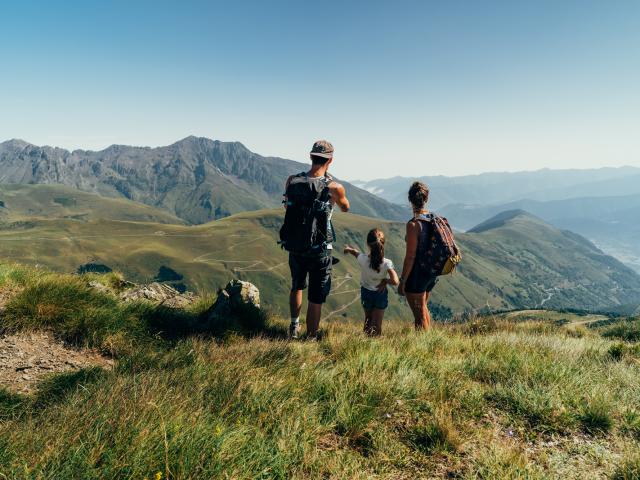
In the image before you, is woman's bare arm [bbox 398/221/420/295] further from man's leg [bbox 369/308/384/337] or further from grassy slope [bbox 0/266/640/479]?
grassy slope [bbox 0/266/640/479]

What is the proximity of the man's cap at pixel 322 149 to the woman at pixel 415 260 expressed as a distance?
2011mm

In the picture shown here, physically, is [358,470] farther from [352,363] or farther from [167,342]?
[167,342]

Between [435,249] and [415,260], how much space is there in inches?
19.0

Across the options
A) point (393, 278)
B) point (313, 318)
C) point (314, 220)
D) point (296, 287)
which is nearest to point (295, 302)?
point (296, 287)

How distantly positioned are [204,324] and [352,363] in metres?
4.32

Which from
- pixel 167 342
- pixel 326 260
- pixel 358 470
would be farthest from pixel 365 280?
pixel 358 470

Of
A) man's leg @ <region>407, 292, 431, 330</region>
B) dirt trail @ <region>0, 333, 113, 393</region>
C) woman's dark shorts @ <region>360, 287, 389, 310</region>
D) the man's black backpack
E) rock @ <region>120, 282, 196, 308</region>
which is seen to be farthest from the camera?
rock @ <region>120, 282, 196, 308</region>

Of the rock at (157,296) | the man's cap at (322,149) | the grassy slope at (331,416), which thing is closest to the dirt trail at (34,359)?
the grassy slope at (331,416)

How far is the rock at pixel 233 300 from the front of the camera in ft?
26.2

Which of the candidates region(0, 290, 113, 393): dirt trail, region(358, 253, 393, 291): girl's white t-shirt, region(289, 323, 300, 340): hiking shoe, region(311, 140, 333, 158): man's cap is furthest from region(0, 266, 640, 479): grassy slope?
region(311, 140, 333, 158): man's cap

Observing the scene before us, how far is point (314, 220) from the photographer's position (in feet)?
22.2

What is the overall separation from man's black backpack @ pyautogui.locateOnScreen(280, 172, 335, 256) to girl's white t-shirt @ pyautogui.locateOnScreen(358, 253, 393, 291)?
152 cm

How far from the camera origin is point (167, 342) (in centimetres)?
633

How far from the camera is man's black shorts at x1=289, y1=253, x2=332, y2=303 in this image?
23.6 ft
